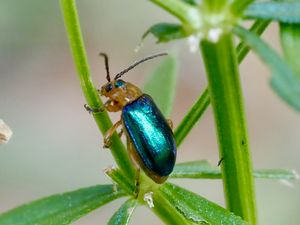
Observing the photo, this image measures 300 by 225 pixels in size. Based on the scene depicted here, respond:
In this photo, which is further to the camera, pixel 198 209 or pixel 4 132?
pixel 4 132

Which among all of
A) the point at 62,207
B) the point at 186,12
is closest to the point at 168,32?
the point at 186,12

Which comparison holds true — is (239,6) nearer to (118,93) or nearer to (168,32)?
(168,32)

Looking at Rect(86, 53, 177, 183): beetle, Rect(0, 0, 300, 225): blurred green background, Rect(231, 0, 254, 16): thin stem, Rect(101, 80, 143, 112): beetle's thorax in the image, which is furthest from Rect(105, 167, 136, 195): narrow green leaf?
Rect(0, 0, 300, 225): blurred green background

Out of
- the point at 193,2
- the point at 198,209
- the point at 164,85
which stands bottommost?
the point at 198,209

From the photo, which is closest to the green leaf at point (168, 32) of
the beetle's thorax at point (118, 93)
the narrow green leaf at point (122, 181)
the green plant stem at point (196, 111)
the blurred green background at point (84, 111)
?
the green plant stem at point (196, 111)

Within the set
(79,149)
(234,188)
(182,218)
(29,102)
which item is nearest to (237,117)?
(234,188)

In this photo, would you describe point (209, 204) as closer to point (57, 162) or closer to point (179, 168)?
point (179, 168)

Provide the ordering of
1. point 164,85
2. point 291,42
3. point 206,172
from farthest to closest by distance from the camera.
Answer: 1. point 164,85
2. point 206,172
3. point 291,42
